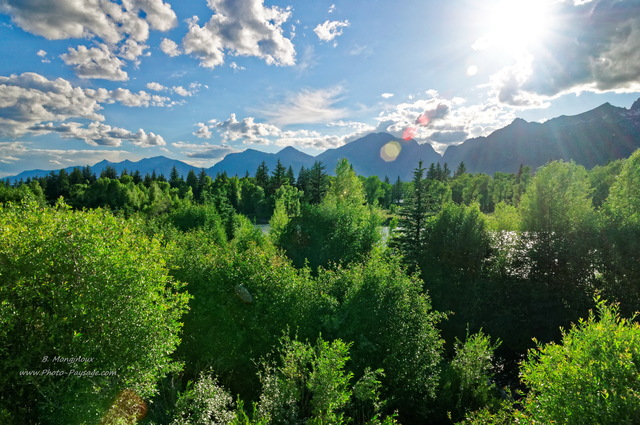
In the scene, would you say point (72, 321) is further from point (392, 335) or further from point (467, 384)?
point (467, 384)

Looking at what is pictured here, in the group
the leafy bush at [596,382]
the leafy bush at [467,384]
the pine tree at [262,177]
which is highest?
the pine tree at [262,177]

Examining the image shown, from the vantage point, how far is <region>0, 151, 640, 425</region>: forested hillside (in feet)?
38.5

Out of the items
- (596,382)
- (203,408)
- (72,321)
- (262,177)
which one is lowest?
(203,408)

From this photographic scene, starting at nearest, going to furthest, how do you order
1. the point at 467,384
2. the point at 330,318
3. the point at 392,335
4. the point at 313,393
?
1. the point at 313,393
2. the point at 392,335
3. the point at 330,318
4. the point at 467,384

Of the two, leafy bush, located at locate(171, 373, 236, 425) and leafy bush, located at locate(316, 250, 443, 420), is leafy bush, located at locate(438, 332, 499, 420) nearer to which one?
leafy bush, located at locate(316, 250, 443, 420)

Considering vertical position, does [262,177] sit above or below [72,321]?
above

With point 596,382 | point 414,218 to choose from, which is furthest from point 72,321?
point 414,218

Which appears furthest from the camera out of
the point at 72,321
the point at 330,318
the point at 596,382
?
the point at 330,318

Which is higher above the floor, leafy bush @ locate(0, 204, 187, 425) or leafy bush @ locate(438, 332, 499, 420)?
leafy bush @ locate(0, 204, 187, 425)

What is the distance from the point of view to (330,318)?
19.6 meters

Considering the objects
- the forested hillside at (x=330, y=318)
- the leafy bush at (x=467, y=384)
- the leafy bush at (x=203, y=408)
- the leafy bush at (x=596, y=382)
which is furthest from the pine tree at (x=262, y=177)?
the leafy bush at (x=596, y=382)

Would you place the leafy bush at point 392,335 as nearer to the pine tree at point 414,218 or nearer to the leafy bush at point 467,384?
the leafy bush at point 467,384

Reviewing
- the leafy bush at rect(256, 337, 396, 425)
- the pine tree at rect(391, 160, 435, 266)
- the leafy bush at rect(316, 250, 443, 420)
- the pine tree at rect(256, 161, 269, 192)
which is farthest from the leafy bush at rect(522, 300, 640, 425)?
the pine tree at rect(256, 161, 269, 192)

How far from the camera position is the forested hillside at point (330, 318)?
38.5ft
